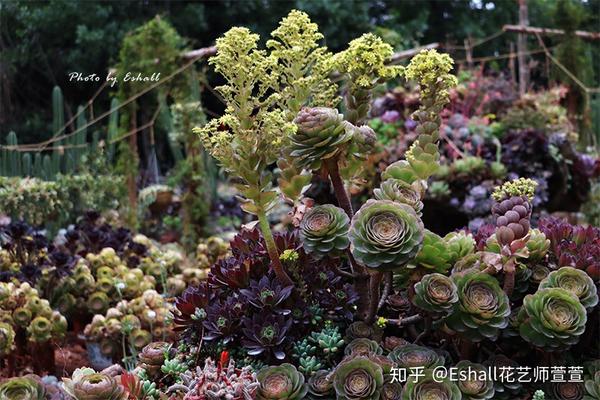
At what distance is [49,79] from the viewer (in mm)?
9852

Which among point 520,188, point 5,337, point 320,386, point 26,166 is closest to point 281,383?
point 320,386

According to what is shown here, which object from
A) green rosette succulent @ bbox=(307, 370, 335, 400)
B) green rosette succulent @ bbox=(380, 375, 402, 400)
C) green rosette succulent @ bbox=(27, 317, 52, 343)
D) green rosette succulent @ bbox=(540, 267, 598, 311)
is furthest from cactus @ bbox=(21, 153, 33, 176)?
green rosette succulent @ bbox=(540, 267, 598, 311)

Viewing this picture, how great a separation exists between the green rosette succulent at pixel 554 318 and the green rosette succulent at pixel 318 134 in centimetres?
49

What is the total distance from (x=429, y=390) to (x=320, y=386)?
0.69 ft

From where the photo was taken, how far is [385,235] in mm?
1230

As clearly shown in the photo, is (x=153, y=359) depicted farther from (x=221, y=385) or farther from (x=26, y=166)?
(x=26, y=166)

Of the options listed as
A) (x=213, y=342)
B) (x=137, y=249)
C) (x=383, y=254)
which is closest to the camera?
(x=383, y=254)

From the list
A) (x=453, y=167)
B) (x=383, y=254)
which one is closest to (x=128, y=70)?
(x=453, y=167)

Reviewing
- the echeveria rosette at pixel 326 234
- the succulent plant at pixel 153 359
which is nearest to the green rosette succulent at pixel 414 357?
the echeveria rosette at pixel 326 234

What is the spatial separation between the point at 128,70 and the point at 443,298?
3.68 meters

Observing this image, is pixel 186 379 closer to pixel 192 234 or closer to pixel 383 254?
pixel 383 254

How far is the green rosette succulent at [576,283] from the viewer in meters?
1.32

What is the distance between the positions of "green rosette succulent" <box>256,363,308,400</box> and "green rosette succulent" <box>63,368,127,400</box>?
27 centimetres

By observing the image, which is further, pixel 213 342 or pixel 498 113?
pixel 498 113
